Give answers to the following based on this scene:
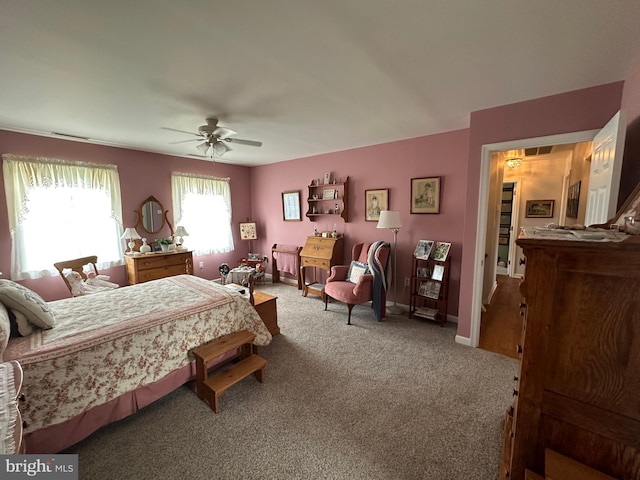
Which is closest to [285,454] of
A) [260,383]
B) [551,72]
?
[260,383]

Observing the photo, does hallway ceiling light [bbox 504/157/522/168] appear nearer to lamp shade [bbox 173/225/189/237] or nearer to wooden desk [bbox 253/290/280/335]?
wooden desk [bbox 253/290/280/335]

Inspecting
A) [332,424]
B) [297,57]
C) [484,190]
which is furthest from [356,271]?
[297,57]

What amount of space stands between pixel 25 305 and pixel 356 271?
3.20 meters

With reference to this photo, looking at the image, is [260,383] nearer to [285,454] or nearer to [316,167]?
[285,454]

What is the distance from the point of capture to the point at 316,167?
460 centimetres

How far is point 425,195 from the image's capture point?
11.5 feet

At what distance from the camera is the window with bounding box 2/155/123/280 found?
3.10 m

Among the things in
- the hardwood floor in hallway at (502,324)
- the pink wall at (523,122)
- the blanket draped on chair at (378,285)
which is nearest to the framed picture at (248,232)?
the blanket draped on chair at (378,285)

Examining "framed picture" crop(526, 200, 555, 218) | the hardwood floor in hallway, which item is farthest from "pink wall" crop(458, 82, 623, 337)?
"framed picture" crop(526, 200, 555, 218)

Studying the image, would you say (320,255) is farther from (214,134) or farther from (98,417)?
(98,417)

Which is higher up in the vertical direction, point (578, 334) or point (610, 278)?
point (610, 278)

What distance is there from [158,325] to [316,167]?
138 inches

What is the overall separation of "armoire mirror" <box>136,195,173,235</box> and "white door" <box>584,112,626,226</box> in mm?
5276

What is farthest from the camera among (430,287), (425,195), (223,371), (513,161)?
(513,161)
